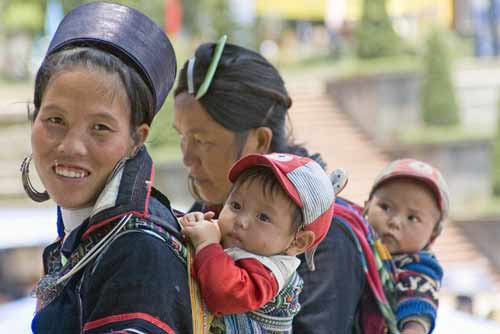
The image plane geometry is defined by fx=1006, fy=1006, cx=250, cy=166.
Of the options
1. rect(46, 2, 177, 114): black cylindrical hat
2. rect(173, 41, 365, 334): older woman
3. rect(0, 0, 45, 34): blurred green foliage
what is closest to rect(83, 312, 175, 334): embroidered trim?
rect(46, 2, 177, 114): black cylindrical hat

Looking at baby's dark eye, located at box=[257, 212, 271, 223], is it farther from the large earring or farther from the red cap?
the large earring

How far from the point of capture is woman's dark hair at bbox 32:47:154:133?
188 cm

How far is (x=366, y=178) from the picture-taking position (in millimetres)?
16703

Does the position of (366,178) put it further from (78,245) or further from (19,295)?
(78,245)

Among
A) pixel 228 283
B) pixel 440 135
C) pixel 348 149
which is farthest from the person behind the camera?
pixel 348 149

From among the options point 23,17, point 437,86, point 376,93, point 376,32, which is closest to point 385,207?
point 437,86

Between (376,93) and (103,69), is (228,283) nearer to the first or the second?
(103,69)

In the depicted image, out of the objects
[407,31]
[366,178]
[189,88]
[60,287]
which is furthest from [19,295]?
[407,31]

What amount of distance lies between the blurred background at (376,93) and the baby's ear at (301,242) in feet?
29.3

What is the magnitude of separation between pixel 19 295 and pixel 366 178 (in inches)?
340

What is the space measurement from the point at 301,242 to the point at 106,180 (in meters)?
0.43

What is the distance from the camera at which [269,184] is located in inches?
78.5

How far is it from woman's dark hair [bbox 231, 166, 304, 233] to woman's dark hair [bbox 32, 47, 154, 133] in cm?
25

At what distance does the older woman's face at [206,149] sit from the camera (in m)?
2.76
